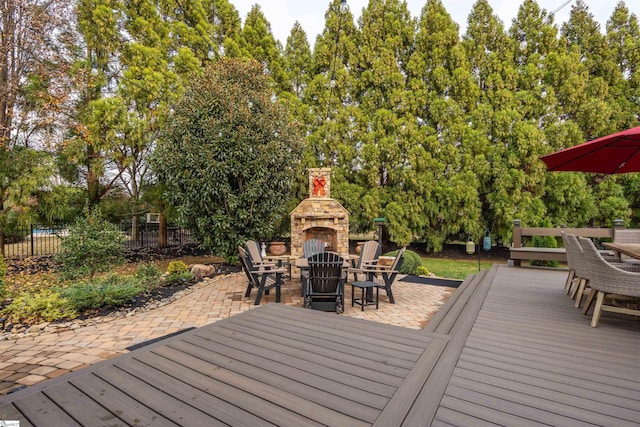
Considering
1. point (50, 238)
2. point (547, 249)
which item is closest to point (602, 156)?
point (547, 249)

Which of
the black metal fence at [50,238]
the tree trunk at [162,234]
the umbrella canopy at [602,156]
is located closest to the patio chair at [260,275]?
the black metal fence at [50,238]

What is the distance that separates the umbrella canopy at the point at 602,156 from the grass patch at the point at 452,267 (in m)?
4.21

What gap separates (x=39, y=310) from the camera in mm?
4148

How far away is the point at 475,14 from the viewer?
36.7 feet

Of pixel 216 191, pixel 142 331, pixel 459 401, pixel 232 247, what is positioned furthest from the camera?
pixel 232 247

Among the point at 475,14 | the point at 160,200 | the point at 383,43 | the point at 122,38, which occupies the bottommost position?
the point at 160,200

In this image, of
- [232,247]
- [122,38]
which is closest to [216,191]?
[232,247]

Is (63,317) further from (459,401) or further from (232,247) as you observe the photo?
(459,401)

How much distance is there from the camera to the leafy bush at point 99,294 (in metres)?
4.38

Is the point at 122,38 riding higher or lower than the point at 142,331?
higher

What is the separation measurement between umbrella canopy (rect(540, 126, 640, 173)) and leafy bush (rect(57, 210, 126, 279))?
7.53 meters

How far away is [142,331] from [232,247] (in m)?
4.14

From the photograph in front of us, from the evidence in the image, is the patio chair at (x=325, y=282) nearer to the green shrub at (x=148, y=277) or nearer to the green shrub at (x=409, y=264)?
the green shrub at (x=148, y=277)

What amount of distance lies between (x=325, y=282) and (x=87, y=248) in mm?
4521
